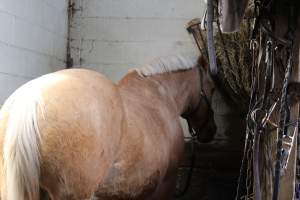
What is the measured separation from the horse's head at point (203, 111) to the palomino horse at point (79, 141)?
75 centimetres

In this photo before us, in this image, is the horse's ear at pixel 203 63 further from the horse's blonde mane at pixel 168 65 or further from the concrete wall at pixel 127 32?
the concrete wall at pixel 127 32

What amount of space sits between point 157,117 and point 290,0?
1048 millimetres

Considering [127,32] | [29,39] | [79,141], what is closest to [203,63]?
[127,32]

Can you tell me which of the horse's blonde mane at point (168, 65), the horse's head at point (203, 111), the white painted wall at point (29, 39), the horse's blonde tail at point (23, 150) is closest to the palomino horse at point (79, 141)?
the horse's blonde tail at point (23, 150)

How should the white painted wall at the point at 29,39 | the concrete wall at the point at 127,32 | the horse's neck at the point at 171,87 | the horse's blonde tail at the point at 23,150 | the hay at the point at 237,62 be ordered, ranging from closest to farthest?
the horse's blonde tail at the point at 23,150 < the horse's neck at the point at 171,87 < the white painted wall at the point at 29,39 < the hay at the point at 237,62 < the concrete wall at the point at 127,32

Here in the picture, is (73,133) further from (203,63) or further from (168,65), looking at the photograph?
(203,63)

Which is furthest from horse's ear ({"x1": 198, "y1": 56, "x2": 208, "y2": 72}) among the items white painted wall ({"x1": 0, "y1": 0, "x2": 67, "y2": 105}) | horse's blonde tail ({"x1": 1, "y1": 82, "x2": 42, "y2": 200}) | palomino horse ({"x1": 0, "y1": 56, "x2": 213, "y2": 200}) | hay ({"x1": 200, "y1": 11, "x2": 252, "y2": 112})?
horse's blonde tail ({"x1": 1, "y1": 82, "x2": 42, "y2": 200})

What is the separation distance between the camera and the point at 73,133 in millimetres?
1854

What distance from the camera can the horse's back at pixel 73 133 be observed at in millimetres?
1822

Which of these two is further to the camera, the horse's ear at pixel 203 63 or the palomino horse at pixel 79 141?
the horse's ear at pixel 203 63

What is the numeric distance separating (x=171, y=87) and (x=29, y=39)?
1.13m

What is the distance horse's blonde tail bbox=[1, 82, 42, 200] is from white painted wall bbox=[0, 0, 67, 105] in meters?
1.01

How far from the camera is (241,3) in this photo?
1.79 metres

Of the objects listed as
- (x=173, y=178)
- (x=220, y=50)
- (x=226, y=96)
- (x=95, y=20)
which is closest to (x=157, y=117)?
(x=173, y=178)
